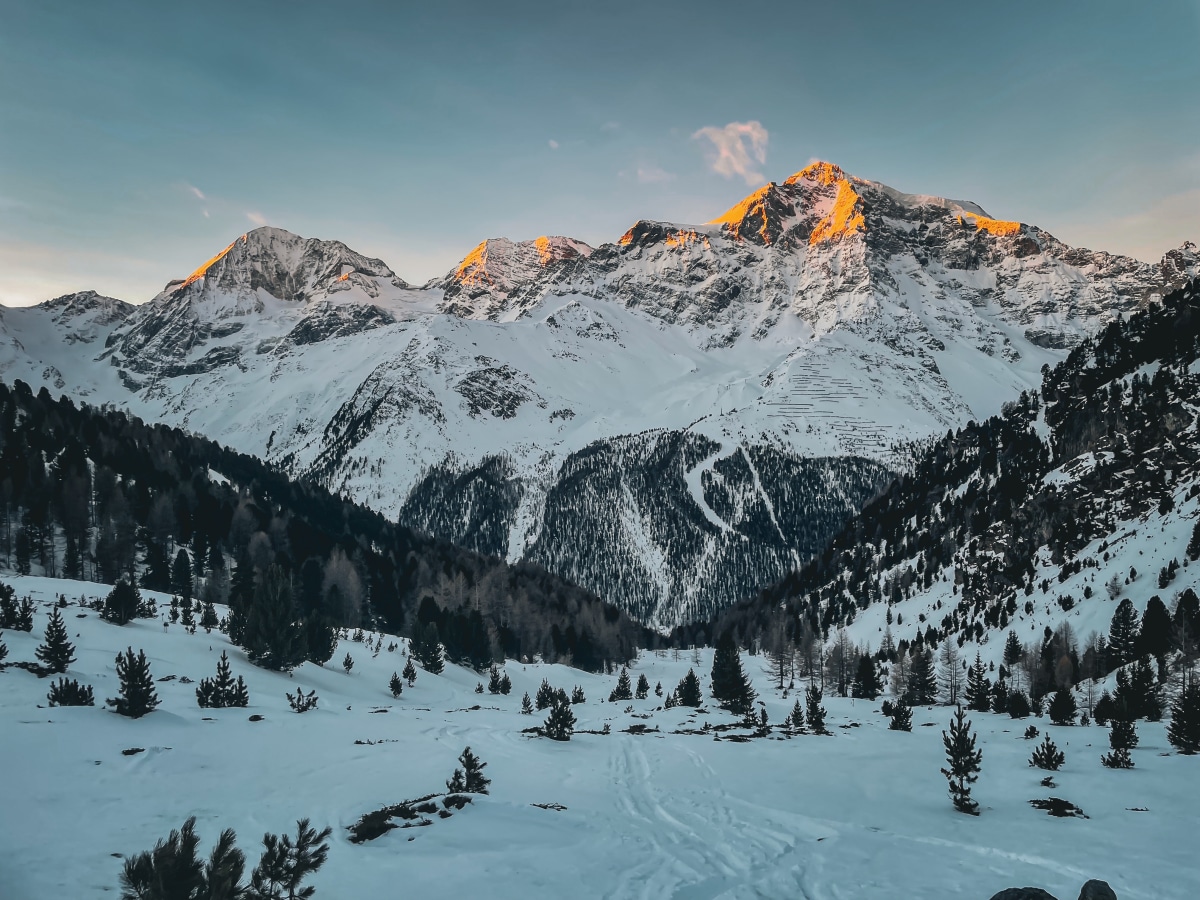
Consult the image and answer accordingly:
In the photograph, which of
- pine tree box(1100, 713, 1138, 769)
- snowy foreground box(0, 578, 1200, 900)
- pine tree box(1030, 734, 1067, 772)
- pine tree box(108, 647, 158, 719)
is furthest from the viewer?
pine tree box(1030, 734, 1067, 772)

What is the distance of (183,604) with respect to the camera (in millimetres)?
55375

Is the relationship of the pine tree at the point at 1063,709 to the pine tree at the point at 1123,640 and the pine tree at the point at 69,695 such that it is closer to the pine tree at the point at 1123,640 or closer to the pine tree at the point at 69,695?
the pine tree at the point at 1123,640

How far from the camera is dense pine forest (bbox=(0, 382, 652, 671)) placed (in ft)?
243

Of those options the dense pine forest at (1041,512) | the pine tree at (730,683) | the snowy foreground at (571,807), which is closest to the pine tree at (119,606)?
the snowy foreground at (571,807)

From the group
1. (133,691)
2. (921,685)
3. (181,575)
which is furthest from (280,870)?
(181,575)

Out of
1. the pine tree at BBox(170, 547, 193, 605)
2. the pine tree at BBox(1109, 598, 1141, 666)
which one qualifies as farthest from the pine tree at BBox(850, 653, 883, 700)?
the pine tree at BBox(170, 547, 193, 605)

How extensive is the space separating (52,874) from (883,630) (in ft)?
387

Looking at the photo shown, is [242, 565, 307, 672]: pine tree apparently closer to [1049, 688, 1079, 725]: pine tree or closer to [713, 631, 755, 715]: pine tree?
[713, 631, 755, 715]: pine tree

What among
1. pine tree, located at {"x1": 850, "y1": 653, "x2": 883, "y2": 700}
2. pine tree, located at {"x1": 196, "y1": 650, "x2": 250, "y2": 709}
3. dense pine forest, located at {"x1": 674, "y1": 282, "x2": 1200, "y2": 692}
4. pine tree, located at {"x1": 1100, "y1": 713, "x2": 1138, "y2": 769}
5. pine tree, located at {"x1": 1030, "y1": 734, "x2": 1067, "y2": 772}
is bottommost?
pine tree, located at {"x1": 850, "y1": 653, "x2": 883, "y2": 700}

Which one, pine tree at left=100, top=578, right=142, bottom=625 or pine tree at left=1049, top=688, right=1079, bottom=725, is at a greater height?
pine tree at left=100, top=578, right=142, bottom=625

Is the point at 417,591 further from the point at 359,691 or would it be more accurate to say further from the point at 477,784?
the point at 477,784

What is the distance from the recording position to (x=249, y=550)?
95125 millimetres

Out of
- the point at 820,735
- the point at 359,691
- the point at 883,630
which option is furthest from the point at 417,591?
the point at 820,735

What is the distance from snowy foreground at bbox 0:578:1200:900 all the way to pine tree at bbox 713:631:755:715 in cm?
2433
